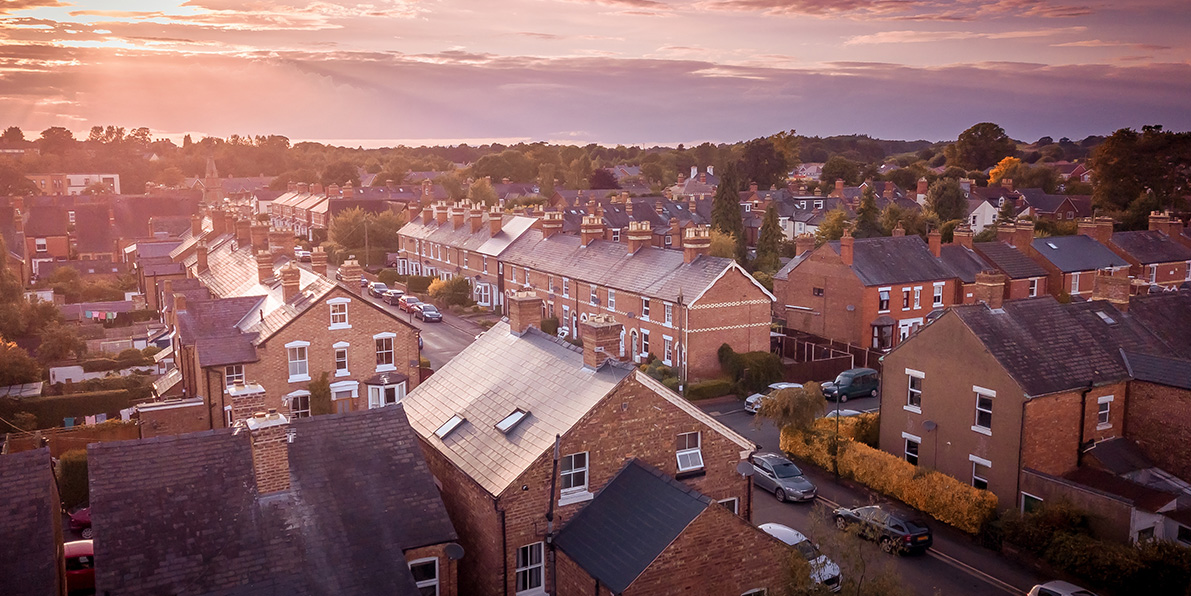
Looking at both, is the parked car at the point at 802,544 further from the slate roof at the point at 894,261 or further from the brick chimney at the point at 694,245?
the slate roof at the point at 894,261

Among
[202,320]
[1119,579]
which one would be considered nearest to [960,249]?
[1119,579]

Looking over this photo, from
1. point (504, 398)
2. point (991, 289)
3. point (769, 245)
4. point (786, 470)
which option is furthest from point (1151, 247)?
point (504, 398)

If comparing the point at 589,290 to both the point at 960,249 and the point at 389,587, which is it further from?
the point at 389,587

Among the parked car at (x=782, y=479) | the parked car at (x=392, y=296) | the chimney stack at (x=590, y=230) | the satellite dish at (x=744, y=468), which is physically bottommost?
the parked car at (x=392, y=296)

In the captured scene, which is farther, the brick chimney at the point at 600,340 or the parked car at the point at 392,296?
the parked car at the point at 392,296

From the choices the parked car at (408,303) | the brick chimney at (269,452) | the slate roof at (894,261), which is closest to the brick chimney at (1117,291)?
the slate roof at (894,261)

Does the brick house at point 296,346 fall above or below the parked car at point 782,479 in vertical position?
above
